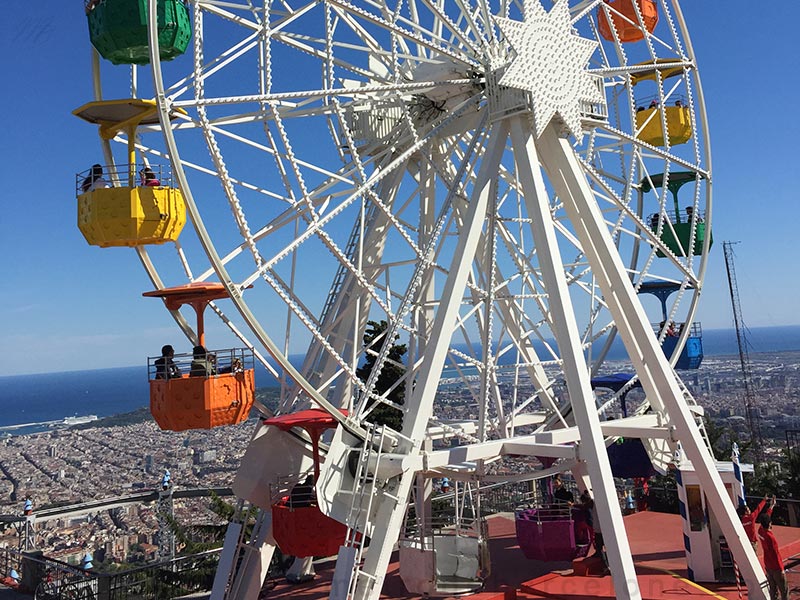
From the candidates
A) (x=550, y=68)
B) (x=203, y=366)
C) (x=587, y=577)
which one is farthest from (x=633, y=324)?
(x=203, y=366)

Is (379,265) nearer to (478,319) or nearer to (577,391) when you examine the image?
(478,319)

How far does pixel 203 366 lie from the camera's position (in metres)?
11.2

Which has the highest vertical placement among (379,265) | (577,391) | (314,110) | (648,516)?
(314,110)

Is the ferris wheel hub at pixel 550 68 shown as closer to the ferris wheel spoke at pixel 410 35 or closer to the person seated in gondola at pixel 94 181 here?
the ferris wheel spoke at pixel 410 35

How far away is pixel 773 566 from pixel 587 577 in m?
3.47

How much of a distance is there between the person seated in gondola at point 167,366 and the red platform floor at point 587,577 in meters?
5.98

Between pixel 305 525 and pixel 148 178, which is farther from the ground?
pixel 148 178

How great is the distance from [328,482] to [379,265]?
5386 mm

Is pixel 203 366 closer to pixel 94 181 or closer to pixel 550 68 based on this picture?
pixel 94 181

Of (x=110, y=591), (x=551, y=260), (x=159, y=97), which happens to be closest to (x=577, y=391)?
(x=551, y=260)

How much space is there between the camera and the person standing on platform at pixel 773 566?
11781mm

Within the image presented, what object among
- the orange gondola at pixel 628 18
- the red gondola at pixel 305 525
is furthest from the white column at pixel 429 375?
the orange gondola at pixel 628 18

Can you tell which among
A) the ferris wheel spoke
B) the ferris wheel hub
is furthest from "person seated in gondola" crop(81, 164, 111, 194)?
the ferris wheel hub

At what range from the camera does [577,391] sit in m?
11.1
